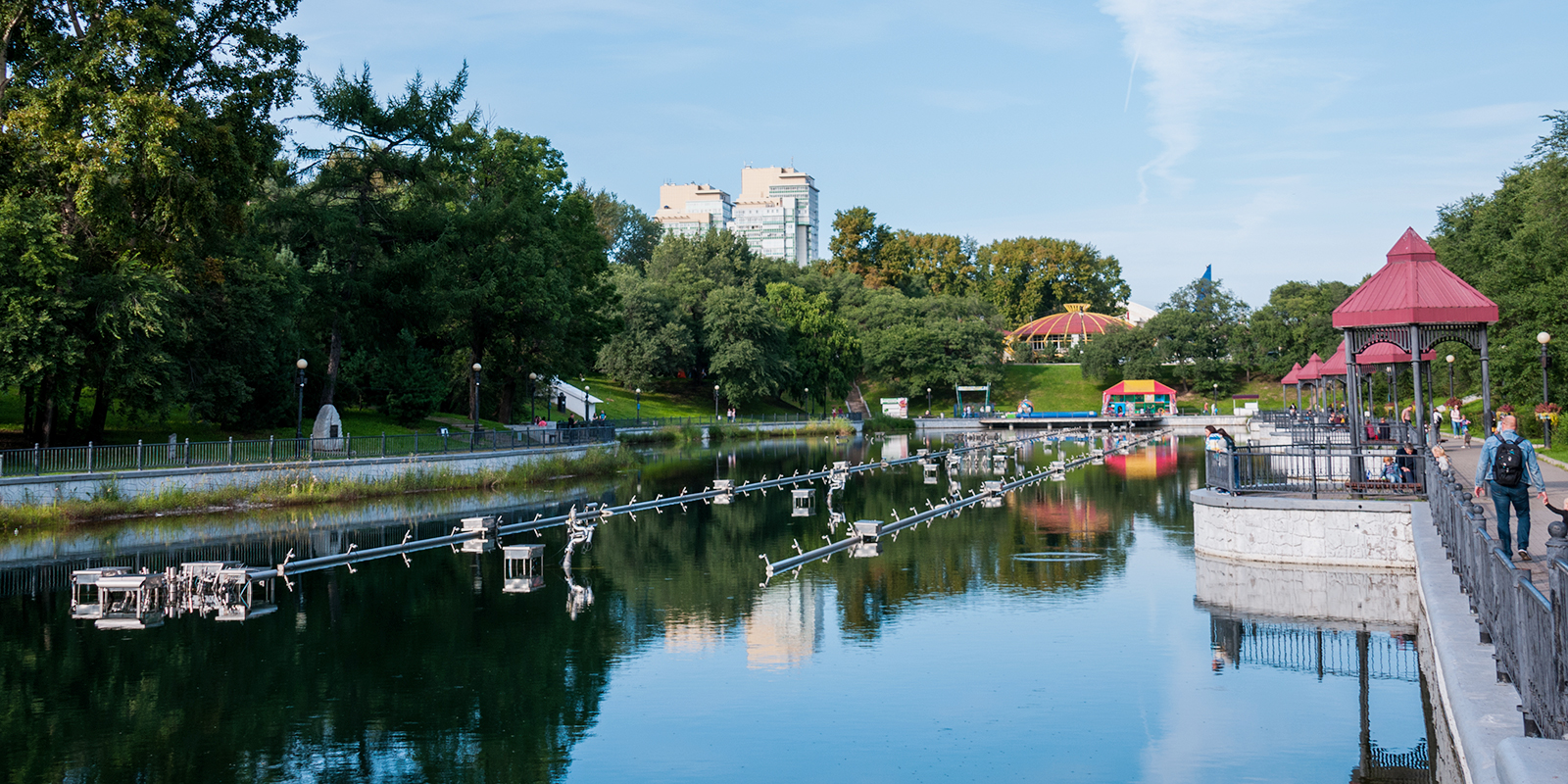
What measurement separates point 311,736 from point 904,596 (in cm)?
951

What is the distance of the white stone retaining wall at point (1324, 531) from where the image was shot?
669 inches

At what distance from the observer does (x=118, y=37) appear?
2798 cm

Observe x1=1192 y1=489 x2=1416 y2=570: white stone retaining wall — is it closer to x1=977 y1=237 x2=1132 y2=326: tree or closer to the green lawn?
the green lawn

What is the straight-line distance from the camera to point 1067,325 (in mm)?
125062

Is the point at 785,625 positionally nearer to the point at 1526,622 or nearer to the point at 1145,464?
the point at 1526,622

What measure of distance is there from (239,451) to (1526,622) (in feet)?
99.1

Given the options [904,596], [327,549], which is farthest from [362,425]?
[904,596]

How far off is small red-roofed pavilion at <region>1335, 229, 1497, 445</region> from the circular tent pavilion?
10128 cm

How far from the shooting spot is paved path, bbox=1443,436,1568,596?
456 inches

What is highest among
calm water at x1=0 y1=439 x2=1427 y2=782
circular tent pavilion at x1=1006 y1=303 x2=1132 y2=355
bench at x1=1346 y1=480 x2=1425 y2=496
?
circular tent pavilion at x1=1006 y1=303 x2=1132 y2=355

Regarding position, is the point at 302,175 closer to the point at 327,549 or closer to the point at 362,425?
the point at 362,425

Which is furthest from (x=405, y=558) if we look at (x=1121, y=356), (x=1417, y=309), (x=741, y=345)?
(x=1121, y=356)

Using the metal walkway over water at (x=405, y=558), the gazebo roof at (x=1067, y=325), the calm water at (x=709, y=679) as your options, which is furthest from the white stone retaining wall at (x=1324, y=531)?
the gazebo roof at (x=1067, y=325)

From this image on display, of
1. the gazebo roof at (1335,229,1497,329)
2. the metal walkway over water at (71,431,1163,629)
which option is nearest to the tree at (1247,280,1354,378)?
the metal walkway over water at (71,431,1163,629)
